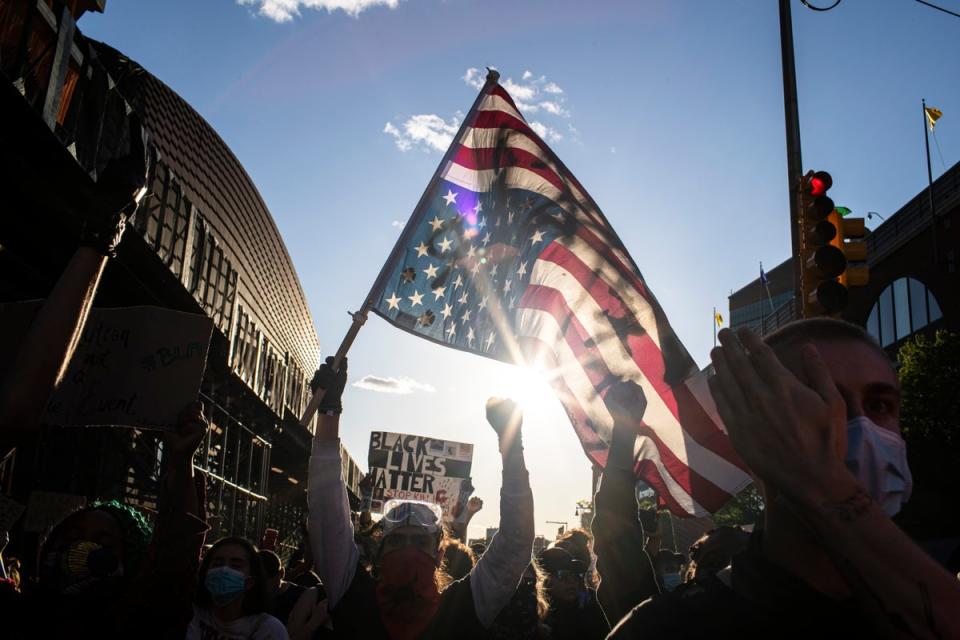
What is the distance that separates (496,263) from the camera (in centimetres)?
592

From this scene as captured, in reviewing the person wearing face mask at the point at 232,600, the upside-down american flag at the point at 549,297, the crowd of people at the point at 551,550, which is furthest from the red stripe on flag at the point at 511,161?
the person wearing face mask at the point at 232,600

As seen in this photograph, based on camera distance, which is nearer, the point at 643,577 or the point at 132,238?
the point at 643,577

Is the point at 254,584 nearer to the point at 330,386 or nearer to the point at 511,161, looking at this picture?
the point at 330,386

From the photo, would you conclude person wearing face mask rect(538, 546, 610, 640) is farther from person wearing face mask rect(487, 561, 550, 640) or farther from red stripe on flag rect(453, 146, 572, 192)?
red stripe on flag rect(453, 146, 572, 192)

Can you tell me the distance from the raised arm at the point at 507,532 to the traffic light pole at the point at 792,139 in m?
3.58

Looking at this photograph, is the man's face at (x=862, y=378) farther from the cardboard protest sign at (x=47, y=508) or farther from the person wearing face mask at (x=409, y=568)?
the cardboard protest sign at (x=47, y=508)

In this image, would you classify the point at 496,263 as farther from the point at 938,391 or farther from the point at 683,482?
the point at 938,391

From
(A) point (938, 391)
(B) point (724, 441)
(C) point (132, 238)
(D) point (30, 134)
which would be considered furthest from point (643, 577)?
(A) point (938, 391)

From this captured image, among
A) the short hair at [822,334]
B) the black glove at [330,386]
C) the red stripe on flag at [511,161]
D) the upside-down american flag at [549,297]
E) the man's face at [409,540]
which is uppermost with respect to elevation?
the red stripe on flag at [511,161]

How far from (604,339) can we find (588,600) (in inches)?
74.3

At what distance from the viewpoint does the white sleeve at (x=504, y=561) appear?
310 cm

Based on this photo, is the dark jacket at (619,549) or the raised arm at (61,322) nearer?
the raised arm at (61,322)

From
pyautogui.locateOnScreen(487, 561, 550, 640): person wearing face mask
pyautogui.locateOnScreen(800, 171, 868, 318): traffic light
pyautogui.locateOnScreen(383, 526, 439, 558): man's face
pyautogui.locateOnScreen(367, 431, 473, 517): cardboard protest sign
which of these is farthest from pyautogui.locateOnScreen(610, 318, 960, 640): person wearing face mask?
pyautogui.locateOnScreen(367, 431, 473, 517): cardboard protest sign

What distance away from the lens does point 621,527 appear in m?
2.67
